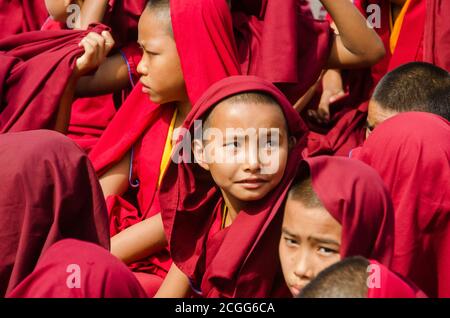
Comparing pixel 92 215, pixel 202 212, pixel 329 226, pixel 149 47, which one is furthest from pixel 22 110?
pixel 329 226

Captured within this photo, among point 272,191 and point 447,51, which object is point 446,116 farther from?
point 272,191

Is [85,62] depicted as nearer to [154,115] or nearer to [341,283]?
[154,115]

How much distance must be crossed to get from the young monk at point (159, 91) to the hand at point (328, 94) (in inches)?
20.9

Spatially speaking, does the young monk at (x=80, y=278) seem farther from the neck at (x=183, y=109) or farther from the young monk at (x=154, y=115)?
the neck at (x=183, y=109)


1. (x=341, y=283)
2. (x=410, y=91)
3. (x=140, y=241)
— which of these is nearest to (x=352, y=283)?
(x=341, y=283)

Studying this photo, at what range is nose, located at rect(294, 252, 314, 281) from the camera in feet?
9.96

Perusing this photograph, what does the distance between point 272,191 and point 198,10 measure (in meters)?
0.99

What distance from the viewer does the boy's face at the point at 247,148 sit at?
3.38m

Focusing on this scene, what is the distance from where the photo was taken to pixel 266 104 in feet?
11.4

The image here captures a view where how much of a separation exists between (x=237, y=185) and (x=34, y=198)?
2.37 ft

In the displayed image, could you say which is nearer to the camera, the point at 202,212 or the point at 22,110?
the point at 202,212

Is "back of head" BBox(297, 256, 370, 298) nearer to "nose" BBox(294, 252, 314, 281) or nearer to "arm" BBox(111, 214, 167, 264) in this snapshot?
"nose" BBox(294, 252, 314, 281)

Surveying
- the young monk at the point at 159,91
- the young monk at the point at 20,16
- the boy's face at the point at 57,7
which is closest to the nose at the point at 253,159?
the young monk at the point at 159,91
